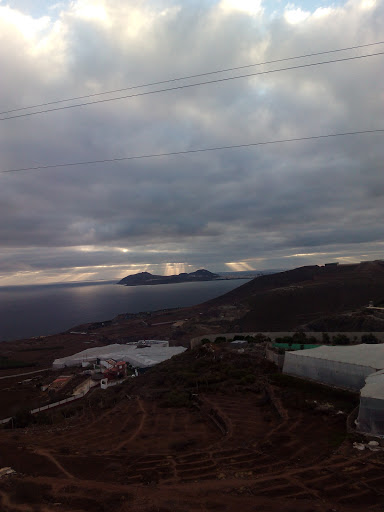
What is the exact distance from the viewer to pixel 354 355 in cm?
1839

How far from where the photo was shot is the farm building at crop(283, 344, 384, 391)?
54.0 feet

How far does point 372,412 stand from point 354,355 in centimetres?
779

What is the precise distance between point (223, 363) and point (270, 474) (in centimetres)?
1505

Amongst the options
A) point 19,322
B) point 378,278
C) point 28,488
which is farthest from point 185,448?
point 19,322

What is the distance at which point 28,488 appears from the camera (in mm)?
7961

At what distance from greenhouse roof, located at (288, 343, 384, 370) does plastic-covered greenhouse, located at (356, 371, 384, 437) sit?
16.2 feet

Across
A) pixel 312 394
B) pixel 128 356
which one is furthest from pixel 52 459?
pixel 128 356

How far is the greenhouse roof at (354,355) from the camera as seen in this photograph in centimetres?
1675

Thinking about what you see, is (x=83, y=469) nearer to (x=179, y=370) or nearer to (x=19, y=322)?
(x=179, y=370)

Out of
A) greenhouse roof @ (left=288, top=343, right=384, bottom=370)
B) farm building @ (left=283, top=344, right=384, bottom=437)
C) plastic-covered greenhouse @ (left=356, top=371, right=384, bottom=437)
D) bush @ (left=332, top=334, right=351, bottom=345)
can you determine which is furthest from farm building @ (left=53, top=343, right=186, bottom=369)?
plastic-covered greenhouse @ (left=356, top=371, right=384, bottom=437)

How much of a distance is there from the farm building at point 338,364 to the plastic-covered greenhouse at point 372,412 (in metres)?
4.83

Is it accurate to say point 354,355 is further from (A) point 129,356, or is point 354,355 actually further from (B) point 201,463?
(A) point 129,356

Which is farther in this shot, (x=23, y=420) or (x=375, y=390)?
(x=23, y=420)

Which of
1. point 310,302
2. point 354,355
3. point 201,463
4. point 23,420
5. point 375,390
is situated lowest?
point 23,420
